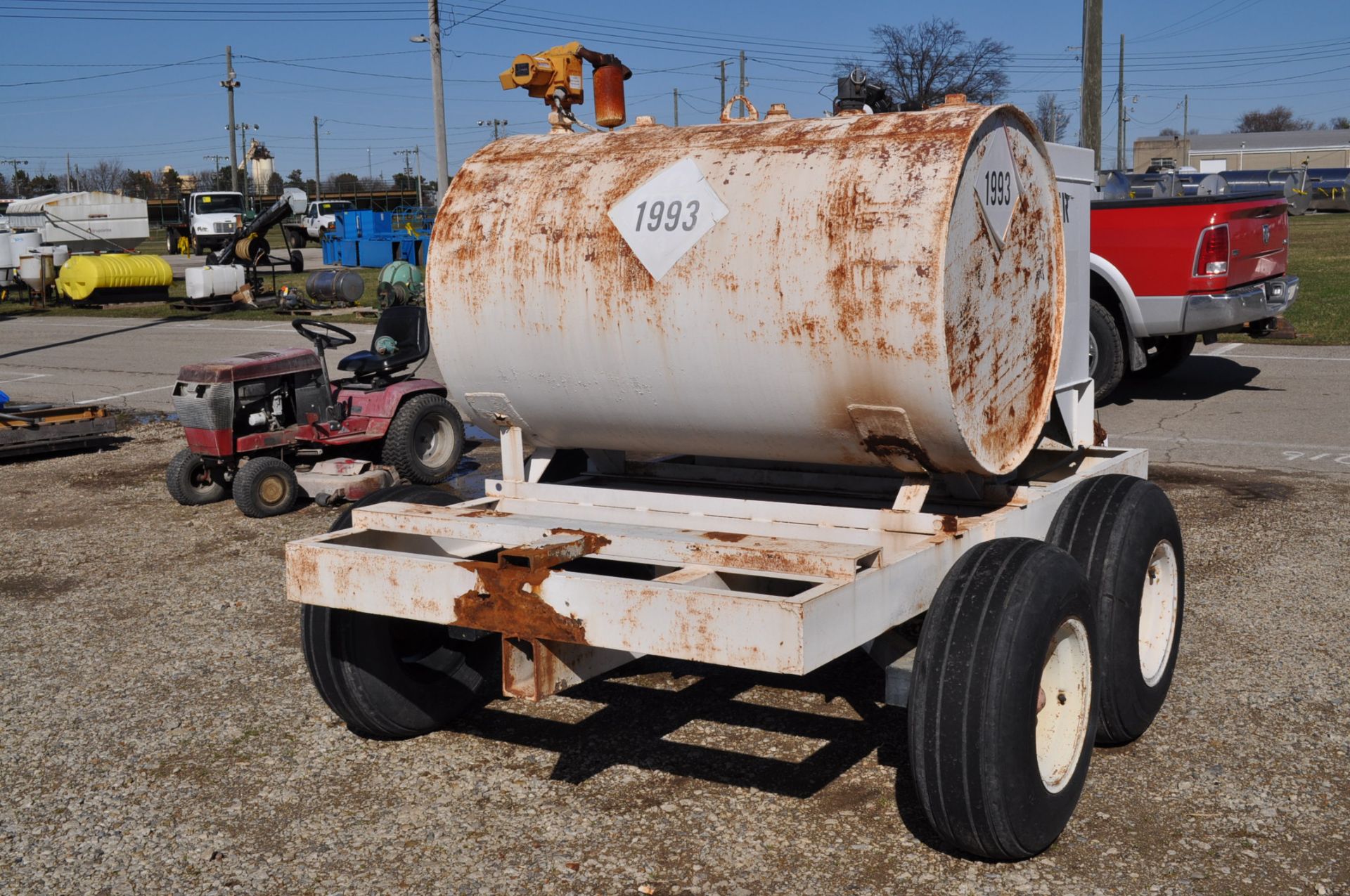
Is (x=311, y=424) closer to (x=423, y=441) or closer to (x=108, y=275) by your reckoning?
(x=423, y=441)

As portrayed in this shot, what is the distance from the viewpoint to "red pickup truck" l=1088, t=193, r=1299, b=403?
409 inches

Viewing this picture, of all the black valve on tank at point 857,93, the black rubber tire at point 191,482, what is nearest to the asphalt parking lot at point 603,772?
the black rubber tire at point 191,482

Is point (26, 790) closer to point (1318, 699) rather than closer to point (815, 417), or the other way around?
point (815, 417)

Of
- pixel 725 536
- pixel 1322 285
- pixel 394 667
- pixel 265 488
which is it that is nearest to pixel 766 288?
pixel 725 536

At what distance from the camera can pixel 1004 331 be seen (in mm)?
4062

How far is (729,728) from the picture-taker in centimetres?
466

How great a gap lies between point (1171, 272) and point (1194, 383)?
2318mm

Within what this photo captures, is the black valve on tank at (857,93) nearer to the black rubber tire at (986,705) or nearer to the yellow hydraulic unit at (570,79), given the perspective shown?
the yellow hydraulic unit at (570,79)

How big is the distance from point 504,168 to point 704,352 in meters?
0.96

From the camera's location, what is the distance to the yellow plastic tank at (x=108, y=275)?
26.1 m

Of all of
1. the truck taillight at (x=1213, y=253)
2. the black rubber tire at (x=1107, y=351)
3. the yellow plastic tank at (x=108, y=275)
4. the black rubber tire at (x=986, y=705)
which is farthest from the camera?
the yellow plastic tank at (x=108, y=275)

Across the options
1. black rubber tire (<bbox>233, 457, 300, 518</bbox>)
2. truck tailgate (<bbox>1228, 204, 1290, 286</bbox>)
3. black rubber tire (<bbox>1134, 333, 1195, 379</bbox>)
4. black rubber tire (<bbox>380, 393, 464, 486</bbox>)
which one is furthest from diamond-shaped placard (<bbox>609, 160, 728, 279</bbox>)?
black rubber tire (<bbox>1134, 333, 1195, 379</bbox>)

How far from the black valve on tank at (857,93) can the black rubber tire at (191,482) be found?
17.9 ft

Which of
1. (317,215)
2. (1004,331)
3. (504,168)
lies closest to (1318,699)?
(1004,331)
